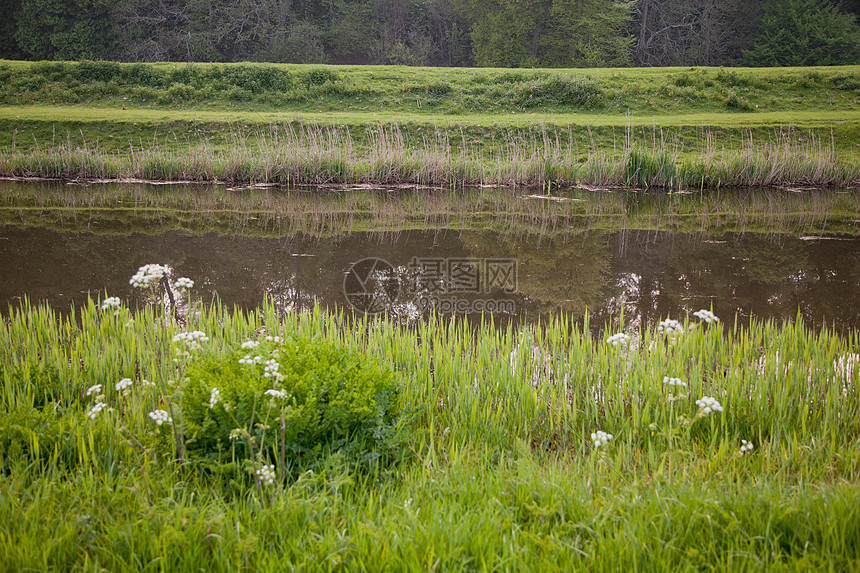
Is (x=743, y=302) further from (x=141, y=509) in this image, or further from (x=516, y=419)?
(x=141, y=509)

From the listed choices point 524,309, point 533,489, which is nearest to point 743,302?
point 524,309

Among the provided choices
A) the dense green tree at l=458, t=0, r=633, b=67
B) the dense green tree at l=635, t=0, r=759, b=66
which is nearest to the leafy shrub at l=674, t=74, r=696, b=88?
the dense green tree at l=458, t=0, r=633, b=67

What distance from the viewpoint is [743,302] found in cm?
603

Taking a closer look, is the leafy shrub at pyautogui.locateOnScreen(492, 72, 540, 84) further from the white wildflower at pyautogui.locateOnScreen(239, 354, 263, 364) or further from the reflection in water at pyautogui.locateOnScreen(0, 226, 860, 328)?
the white wildflower at pyautogui.locateOnScreen(239, 354, 263, 364)

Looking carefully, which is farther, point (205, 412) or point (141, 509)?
point (205, 412)

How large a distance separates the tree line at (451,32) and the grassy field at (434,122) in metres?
15.5

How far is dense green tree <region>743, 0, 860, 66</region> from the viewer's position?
39.4 m

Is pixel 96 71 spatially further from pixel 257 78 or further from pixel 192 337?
pixel 192 337

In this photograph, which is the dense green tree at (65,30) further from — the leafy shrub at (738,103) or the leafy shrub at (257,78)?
the leafy shrub at (738,103)

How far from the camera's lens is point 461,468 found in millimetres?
2648

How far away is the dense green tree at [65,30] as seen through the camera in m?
40.3

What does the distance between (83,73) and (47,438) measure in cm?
2782

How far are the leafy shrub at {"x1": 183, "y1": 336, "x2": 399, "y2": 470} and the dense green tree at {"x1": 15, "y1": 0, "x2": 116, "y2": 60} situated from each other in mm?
45203

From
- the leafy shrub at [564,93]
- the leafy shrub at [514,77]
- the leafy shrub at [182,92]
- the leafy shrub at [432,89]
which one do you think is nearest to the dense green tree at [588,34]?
the leafy shrub at [514,77]
